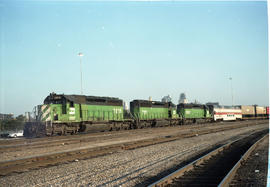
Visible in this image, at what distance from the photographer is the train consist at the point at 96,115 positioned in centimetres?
1919

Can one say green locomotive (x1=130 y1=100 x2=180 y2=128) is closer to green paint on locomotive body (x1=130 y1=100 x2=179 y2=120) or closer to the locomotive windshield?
green paint on locomotive body (x1=130 y1=100 x2=179 y2=120)

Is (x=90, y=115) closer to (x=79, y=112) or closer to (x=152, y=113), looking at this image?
(x=79, y=112)

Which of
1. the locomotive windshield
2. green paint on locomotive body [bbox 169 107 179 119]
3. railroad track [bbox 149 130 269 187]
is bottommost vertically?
railroad track [bbox 149 130 269 187]

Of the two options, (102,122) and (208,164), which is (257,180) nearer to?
(208,164)

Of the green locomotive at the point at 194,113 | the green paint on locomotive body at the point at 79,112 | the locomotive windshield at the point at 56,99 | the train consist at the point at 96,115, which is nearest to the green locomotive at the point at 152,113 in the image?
the train consist at the point at 96,115

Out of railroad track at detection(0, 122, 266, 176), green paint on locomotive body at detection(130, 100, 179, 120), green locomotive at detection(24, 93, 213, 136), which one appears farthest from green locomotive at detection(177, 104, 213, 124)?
Result: railroad track at detection(0, 122, 266, 176)

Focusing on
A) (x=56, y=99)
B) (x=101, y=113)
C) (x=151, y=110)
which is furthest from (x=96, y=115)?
(x=151, y=110)

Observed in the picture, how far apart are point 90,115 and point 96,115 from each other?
800 millimetres

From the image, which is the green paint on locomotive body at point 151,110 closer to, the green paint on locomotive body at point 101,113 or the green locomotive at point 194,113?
the green locomotive at point 194,113

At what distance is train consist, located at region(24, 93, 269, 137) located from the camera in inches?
755

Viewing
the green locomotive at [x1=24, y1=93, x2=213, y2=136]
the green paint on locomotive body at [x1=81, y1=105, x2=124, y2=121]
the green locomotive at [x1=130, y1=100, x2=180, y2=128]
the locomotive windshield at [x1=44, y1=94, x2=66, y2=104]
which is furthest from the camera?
the green locomotive at [x1=130, y1=100, x2=180, y2=128]

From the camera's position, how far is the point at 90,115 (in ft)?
74.5

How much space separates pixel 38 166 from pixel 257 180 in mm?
6724

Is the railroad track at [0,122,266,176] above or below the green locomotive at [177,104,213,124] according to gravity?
below
